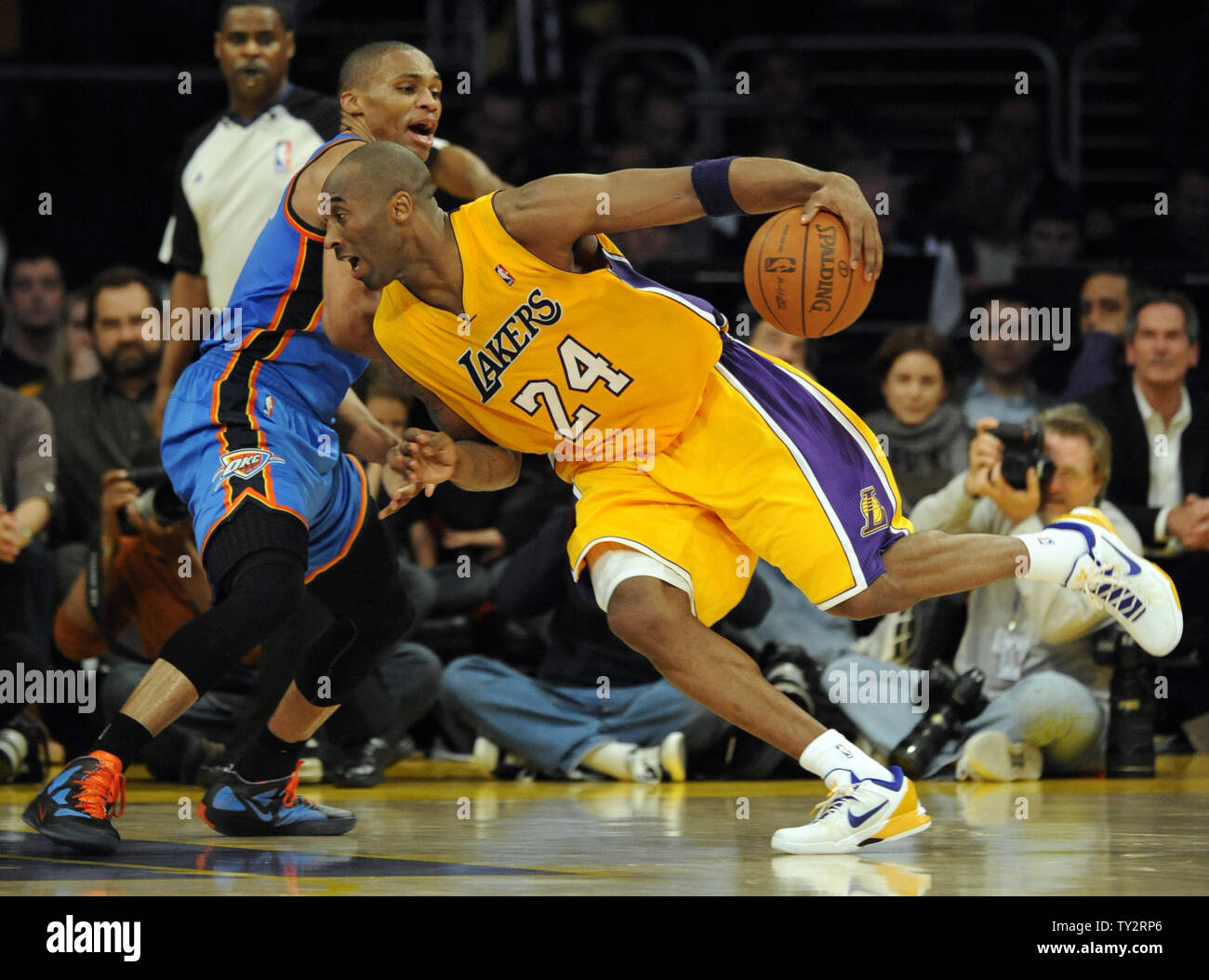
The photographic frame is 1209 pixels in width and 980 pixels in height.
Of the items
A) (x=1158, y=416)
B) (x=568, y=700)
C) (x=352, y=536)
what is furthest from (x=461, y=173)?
(x=1158, y=416)

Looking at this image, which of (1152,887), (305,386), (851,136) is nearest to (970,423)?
(851,136)

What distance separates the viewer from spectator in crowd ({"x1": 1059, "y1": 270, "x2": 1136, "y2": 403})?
7160 mm

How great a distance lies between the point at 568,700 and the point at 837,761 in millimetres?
2404

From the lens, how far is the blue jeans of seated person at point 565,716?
582cm

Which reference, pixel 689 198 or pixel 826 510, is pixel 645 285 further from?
pixel 826 510

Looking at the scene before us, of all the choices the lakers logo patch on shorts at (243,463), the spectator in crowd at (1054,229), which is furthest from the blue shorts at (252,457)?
the spectator in crowd at (1054,229)

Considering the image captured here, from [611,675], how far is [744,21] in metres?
6.13

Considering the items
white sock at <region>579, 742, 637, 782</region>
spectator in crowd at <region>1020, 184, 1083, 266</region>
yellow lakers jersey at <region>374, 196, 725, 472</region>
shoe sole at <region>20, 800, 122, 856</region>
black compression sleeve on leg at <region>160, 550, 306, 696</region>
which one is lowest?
white sock at <region>579, 742, 637, 782</region>

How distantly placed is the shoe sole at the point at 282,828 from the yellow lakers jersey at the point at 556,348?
1.04 meters

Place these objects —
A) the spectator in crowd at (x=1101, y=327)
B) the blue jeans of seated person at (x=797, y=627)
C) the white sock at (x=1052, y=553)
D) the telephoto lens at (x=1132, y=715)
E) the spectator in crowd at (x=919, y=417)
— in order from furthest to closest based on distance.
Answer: the spectator in crowd at (x=1101, y=327) < the spectator in crowd at (x=919, y=417) < the blue jeans of seated person at (x=797, y=627) < the telephoto lens at (x=1132, y=715) < the white sock at (x=1052, y=553)

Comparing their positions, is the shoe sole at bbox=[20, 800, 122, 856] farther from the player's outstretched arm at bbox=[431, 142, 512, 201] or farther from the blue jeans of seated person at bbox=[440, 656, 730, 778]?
the blue jeans of seated person at bbox=[440, 656, 730, 778]

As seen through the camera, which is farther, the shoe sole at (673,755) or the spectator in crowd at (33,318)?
the spectator in crowd at (33,318)

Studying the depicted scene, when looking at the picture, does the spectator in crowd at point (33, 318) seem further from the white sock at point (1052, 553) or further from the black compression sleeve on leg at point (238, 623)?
the white sock at point (1052, 553)

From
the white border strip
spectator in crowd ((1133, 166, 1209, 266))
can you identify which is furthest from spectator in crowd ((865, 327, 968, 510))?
the white border strip
